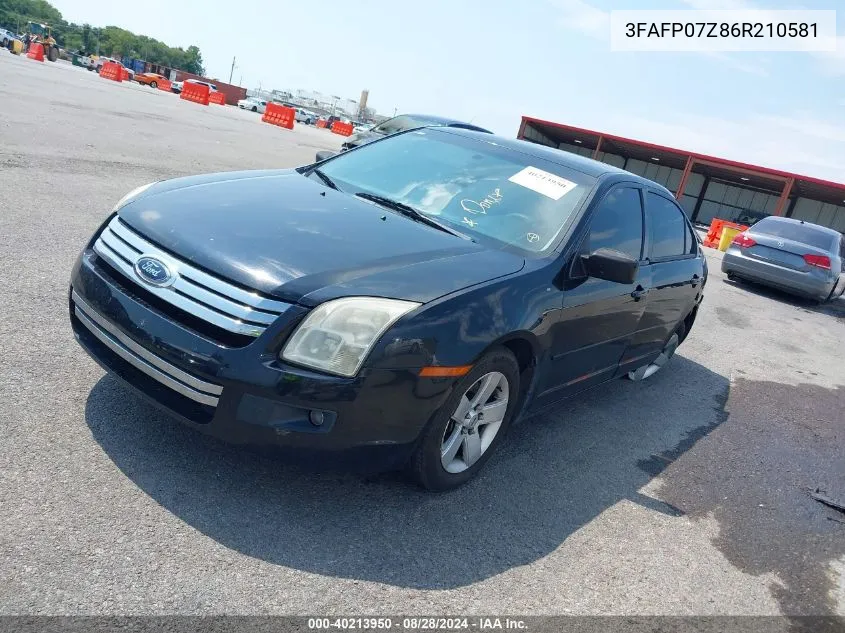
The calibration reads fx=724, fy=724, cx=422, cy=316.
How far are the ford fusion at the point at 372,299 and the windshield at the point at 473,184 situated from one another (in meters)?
0.01

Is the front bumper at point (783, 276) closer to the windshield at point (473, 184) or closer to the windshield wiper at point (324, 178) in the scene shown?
the windshield at point (473, 184)

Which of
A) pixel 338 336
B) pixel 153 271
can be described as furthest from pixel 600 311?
pixel 153 271

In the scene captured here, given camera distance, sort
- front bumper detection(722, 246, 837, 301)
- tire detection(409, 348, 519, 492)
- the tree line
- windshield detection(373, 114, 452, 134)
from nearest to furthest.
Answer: tire detection(409, 348, 519, 492)
front bumper detection(722, 246, 837, 301)
windshield detection(373, 114, 452, 134)
the tree line

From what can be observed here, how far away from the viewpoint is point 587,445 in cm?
443

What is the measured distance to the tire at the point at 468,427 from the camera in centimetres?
310

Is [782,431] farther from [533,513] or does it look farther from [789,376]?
[533,513]

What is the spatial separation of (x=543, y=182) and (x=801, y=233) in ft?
34.3

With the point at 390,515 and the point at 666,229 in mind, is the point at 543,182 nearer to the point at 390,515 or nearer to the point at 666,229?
the point at 666,229

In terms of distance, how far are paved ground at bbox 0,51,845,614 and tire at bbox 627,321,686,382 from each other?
181 millimetres

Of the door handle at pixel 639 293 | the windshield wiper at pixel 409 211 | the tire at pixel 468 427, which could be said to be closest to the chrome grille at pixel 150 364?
the tire at pixel 468 427

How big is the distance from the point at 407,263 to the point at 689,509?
2.12 m

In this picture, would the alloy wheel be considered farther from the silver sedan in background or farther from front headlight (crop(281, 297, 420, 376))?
the silver sedan in background

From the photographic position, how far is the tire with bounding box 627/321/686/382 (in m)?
5.70

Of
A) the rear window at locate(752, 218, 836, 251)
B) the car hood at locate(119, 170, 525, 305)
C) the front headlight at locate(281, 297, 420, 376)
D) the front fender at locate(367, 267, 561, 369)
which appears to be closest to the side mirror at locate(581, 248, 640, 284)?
the front fender at locate(367, 267, 561, 369)
